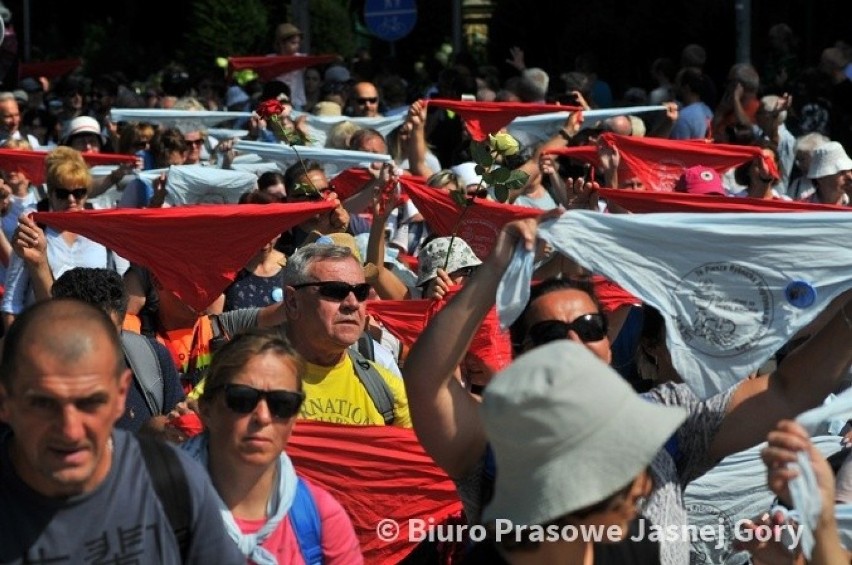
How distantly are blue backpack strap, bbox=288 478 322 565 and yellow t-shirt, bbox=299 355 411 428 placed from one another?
4.79 feet

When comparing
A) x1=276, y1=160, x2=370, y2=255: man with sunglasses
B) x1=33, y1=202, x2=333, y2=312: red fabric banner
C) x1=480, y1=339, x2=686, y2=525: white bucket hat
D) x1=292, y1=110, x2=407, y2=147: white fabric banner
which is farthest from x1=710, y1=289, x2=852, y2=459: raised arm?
x1=292, y1=110, x2=407, y2=147: white fabric banner

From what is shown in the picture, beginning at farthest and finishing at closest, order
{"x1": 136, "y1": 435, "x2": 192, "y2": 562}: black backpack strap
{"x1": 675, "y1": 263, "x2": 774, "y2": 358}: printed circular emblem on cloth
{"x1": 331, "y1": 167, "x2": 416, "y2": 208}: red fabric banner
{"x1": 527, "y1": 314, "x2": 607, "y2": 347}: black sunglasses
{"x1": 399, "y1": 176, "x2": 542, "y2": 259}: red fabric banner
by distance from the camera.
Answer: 1. {"x1": 331, "y1": 167, "x2": 416, "y2": 208}: red fabric banner
2. {"x1": 399, "y1": 176, "x2": 542, "y2": 259}: red fabric banner
3. {"x1": 675, "y1": 263, "x2": 774, "y2": 358}: printed circular emblem on cloth
4. {"x1": 527, "y1": 314, "x2": 607, "y2": 347}: black sunglasses
5. {"x1": 136, "y1": 435, "x2": 192, "y2": 562}: black backpack strap

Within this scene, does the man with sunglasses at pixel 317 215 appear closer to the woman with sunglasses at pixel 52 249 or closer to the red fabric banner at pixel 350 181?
the red fabric banner at pixel 350 181

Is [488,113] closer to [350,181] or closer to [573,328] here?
[350,181]

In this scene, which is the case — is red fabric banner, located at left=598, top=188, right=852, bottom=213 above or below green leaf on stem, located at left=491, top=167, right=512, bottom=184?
below

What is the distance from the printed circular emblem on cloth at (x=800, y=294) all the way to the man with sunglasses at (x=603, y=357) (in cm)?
18

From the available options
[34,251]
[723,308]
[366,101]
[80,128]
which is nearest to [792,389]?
[723,308]

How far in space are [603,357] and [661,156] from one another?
6172mm

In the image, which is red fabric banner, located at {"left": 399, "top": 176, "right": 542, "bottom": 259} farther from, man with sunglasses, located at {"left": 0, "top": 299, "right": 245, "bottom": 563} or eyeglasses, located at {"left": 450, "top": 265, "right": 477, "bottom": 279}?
man with sunglasses, located at {"left": 0, "top": 299, "right": 245, "bottom": 563}

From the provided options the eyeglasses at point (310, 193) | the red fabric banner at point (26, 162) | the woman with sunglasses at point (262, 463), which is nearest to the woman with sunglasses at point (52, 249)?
the red fabric banner at point (26, 162)

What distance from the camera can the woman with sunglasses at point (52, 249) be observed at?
775 centimetres

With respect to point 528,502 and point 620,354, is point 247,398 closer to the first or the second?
point 528,502

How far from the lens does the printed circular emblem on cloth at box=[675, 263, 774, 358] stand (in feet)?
16.1

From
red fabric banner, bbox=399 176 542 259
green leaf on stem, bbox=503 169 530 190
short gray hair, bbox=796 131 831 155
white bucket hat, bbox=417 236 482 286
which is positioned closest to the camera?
green leaf on stem, bbox=503 169 530 190
